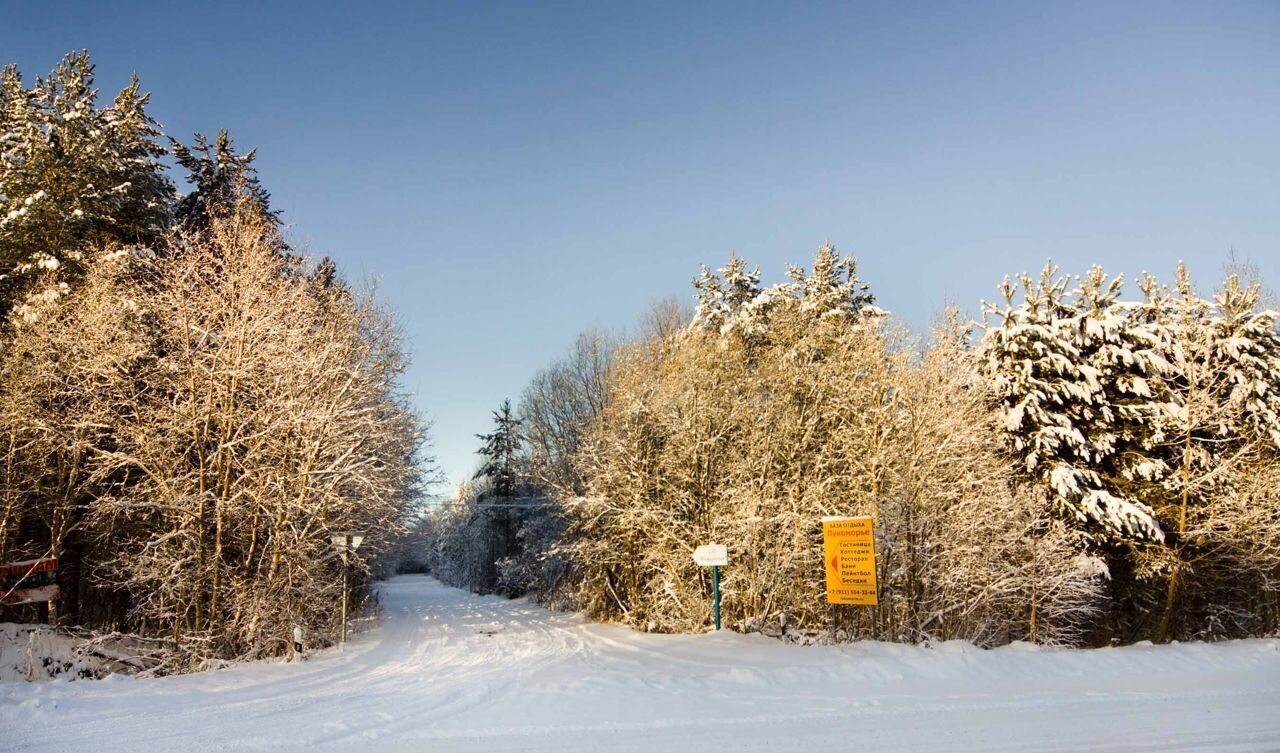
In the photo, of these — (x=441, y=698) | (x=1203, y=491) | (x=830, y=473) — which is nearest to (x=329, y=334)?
(x=441, y=698)

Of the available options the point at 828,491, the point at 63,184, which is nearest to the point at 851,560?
the point at 828,491

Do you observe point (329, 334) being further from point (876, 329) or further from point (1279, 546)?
point (1279, 546)

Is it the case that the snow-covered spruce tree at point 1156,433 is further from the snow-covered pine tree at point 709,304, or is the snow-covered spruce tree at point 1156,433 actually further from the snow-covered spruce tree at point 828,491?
the snow-covered pine tree at point 709,304

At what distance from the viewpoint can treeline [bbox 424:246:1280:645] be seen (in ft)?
52.3

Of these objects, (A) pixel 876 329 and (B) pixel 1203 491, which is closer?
(A) pixel 876 329

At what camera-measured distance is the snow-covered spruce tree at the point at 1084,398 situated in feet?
61.0

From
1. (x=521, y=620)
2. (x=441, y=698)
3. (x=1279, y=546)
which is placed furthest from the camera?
(x=521, y=620)

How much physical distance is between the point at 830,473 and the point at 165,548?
1474 cm

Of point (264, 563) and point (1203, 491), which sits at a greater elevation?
point (1203, 491)

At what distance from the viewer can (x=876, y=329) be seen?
1764cm

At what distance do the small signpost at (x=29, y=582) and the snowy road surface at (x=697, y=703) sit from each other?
3370mm

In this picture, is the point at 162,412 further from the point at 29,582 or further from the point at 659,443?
the point at 659,443

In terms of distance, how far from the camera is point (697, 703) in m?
8.68

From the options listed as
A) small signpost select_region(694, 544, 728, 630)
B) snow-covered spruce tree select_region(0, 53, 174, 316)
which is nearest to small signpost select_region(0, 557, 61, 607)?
snow-covered spruce tree select_region(0, 53, 174, 316)
